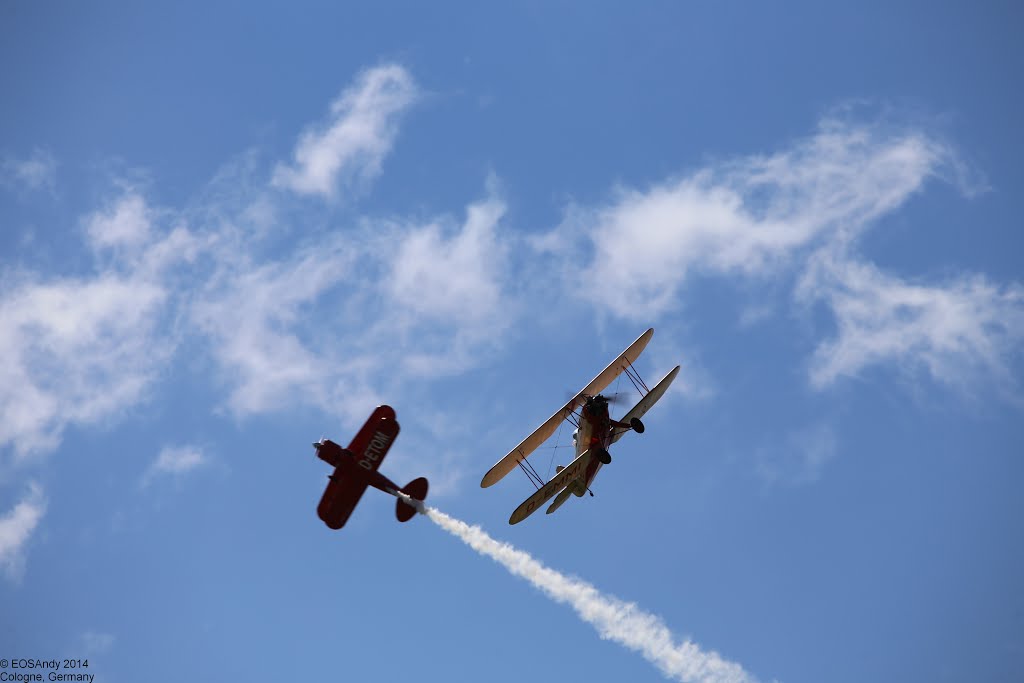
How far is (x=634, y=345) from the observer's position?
138 ft

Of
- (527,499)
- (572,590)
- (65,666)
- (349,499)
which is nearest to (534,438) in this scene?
(527,499)

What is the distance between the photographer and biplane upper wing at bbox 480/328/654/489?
136 ft

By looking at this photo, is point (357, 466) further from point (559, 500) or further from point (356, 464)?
point (559, 500)

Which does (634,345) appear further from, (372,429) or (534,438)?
(372,429)

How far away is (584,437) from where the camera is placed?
3981 cm

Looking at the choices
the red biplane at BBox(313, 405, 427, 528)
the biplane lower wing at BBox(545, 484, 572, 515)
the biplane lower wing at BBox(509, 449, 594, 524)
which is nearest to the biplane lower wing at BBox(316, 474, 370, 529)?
the red biplane at BBox(313, 405, 427, 528)

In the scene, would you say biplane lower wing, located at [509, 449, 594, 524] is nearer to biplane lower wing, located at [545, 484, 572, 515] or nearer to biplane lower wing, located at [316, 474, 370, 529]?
biplane lower wing, located at [545, 484, 572, 515]

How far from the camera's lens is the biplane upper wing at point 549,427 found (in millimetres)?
41469

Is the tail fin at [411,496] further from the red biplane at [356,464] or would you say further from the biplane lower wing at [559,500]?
the biplane lower wing at [559,500]

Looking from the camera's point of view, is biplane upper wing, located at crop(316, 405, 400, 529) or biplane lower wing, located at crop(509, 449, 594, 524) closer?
biplane upper wing, located at crop(316, 405, 400, 529)

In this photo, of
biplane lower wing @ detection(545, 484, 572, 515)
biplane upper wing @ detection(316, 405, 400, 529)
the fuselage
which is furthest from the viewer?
biplane lower wing @ detection(545, 484, 572, 515)

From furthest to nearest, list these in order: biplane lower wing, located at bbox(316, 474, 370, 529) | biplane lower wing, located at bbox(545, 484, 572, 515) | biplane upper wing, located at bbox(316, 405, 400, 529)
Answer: biplane lower wing, located at bbox(545, 484, 572, 515) < biplane lower wing, located at bbox(316, 474, 370, 529) < biplane upper wing, located at bbox(316, 405, 400, 529)

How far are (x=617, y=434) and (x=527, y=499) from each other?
3856mm

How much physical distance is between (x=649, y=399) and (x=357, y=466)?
10895 mm
